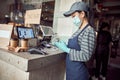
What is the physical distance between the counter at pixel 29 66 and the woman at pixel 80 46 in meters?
0.13

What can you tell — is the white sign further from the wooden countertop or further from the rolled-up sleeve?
the rolled-up sleeve

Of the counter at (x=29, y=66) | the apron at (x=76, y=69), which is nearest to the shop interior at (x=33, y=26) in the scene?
the counter at (x=29, y=66)

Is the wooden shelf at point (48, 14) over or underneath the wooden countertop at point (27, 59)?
over

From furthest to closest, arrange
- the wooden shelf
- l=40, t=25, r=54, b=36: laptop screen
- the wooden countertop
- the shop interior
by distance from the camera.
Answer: the wooden shelf, l=40, t=25, r=54, b=36: laptop screen, the shop interior, the wooden countertop

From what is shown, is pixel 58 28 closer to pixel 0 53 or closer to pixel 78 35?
pixel 78 35

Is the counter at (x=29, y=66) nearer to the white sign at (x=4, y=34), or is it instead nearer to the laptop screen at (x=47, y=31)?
the white sign at (x=4, y=34)

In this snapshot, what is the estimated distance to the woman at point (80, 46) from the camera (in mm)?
1251

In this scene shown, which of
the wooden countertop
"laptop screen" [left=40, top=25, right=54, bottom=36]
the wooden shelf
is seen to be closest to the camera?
the wooden countertop

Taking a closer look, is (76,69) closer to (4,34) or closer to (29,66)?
(29,66)

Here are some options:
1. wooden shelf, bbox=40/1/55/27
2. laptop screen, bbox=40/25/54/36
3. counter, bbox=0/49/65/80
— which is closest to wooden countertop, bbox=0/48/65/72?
counter, bbox=0/49/65/80

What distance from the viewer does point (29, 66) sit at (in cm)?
115

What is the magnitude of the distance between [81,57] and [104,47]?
2.38 metres

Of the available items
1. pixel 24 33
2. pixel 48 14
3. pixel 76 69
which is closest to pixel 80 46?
pixel 76 69

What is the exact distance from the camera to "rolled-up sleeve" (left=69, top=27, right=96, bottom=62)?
1.24 m
